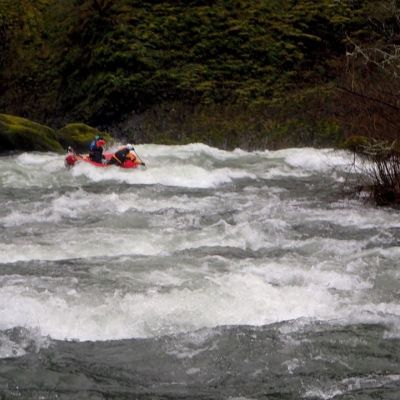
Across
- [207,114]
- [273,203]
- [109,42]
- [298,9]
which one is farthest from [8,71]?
[273,203]

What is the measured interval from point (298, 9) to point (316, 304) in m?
24.3

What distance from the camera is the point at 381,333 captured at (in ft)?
18.9

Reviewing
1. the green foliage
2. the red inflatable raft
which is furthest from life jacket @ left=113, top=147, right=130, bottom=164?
the green foliage

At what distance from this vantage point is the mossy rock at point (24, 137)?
19406 mm

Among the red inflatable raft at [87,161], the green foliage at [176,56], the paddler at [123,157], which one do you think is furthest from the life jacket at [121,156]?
the green foliage at [176,56]

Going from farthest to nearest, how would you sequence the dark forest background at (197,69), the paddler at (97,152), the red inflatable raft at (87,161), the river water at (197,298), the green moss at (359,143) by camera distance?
the dark forest background at (197,69)
the paddler at (97,152)
the red inflatable raft at (87,161)
the green moss at (359,143)
the river water at (197,298)

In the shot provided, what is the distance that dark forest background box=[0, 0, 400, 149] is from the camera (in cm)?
2456

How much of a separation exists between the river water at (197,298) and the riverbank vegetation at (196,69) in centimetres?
1229

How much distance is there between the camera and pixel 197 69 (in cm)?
2684

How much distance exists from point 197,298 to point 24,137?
47.1ft

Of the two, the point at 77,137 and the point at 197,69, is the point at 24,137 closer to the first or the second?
the point at 77,137

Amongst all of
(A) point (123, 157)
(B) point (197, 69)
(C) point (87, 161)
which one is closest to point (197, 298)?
(A) point (123, 157)

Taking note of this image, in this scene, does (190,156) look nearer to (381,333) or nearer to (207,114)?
(207,114)

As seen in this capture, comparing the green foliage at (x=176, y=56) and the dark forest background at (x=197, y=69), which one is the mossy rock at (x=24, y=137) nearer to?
the dark forest background at (x=197, y=69)
